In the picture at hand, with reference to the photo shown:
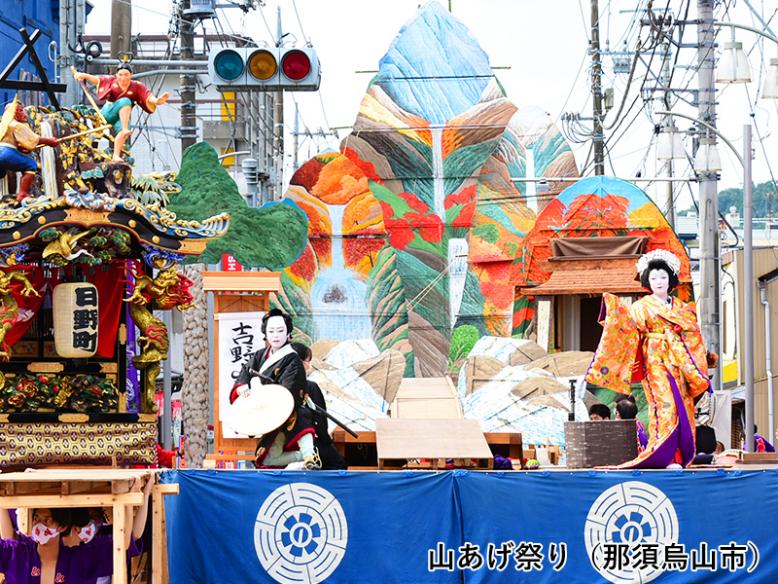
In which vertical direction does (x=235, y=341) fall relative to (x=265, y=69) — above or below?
below

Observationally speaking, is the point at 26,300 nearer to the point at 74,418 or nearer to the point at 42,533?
the point at 74,418

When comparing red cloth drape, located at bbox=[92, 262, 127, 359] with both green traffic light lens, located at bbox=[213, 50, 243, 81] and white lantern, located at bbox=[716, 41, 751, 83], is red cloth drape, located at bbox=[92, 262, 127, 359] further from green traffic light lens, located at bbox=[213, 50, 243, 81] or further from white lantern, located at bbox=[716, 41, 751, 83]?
white lantern, located at bbox=[716, 41, 751, 83]

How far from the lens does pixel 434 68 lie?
31.5 m

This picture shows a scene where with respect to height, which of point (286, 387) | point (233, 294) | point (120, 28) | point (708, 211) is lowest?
point (286, 387)

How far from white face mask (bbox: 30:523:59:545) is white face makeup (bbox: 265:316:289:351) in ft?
12.4

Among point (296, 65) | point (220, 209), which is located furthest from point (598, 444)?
point (220, 209)

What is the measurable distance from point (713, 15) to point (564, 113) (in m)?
11.9

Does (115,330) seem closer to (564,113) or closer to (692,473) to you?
(692,473)

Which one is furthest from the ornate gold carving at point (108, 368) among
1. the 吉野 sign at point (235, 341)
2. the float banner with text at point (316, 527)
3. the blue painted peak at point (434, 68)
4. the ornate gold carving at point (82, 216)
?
the blue painted peak at point (434, 68)

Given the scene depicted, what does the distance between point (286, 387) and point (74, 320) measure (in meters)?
2.89

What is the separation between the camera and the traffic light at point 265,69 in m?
17.7

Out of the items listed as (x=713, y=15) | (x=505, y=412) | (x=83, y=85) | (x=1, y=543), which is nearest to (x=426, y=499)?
(x=1, y=543)

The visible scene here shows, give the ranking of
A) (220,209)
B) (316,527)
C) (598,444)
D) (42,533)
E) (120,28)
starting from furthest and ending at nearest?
(220,209)
(120,28)
(598,444)
(316,527)
(42,533)

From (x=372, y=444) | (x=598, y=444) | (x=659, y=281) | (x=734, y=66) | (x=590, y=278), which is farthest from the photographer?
(x=590, y=278)
